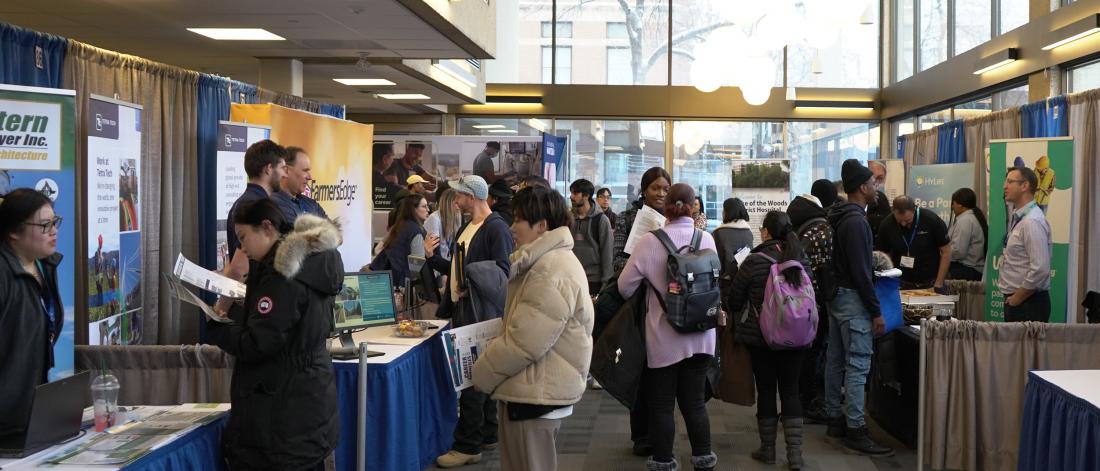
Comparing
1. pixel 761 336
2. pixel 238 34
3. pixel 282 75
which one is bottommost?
pixel 761 336

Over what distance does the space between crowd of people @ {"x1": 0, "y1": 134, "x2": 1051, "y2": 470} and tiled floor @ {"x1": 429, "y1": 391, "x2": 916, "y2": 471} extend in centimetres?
12

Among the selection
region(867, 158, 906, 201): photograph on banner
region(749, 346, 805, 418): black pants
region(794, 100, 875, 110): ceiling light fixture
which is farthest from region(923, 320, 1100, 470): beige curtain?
region(794, 100, 875, 110): ceiling light fixture

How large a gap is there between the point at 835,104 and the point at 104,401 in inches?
534

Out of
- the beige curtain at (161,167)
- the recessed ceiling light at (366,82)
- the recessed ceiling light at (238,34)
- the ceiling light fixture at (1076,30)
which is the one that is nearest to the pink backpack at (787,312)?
the beige curtain at (161,167)

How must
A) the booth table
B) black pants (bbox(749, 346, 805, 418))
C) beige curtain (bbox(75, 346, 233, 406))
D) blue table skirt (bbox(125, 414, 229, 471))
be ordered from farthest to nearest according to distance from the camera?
1. black pants (bbox(749, 346, 805, 418))
2. beige curtain (bbox(75, 346, 233, 406))
3. blue table skirt (bbox(125, 414, 229, 471))
4. the booth table

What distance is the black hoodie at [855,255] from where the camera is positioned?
16.9 feet

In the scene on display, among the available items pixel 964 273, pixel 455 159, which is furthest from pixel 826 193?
pixel 455 159

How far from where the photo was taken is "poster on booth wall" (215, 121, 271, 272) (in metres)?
5.47

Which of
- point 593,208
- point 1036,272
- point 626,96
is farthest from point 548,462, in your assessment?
point 626,96

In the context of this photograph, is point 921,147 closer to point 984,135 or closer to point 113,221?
point 984,135

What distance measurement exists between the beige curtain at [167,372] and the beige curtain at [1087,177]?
22.2 feet

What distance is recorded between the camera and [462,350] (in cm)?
361

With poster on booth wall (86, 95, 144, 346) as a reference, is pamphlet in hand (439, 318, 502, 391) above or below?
below

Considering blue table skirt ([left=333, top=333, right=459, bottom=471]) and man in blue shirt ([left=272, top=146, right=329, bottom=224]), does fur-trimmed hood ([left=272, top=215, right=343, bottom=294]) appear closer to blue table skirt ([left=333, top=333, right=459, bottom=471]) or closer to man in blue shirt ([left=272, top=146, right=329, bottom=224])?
blue table skirt ([left=333, top=333, right=459, bottom=471])
